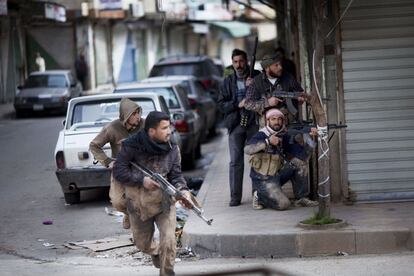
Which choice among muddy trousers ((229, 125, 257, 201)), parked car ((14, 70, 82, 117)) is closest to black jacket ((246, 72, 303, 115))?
muddy trousers ((229, 125, 257, 201))

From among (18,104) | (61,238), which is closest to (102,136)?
(61,238)

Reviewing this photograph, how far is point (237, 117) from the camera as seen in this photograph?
37.1ft

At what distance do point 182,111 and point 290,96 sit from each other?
7.25 metres

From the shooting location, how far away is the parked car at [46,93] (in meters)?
31.1

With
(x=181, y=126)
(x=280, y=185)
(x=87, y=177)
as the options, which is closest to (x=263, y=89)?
(x=280, y=185)

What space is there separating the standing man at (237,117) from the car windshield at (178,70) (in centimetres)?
1334

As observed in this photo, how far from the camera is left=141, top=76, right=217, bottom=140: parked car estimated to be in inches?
805

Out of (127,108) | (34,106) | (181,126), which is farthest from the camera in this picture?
(34,106)

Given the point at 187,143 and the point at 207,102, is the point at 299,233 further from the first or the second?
the point at 207,102

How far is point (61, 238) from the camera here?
11266mm

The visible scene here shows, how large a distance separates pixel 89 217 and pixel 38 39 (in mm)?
33203

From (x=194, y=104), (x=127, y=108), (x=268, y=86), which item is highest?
(x=268, y=86)

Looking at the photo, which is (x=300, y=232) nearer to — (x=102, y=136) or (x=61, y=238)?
(x=102, y=136)

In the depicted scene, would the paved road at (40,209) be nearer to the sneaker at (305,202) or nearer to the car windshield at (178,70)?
the sneaker at (305,202)
